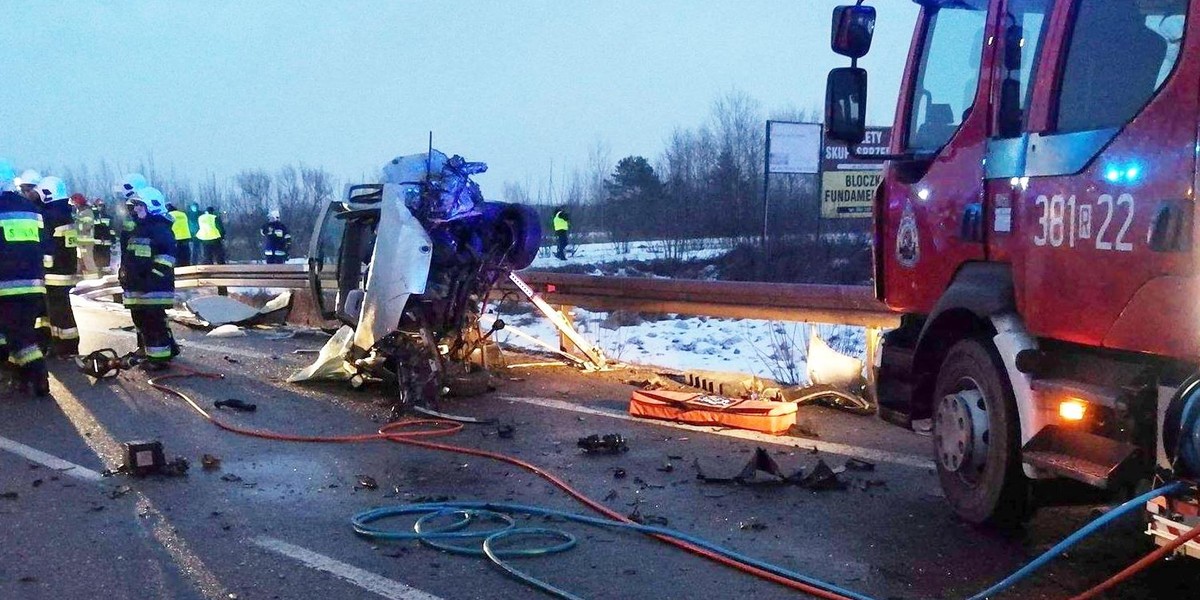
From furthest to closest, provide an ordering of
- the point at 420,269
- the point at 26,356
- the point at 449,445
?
the point at 26,356 < the point at 420,269 < the point at 449,445

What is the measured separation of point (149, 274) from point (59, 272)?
1.56 m

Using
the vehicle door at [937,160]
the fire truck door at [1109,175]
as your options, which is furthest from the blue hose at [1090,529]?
the vehicle door at [937,160]

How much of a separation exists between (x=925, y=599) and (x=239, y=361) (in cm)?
774

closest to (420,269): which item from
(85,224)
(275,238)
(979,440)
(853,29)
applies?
(853,29)

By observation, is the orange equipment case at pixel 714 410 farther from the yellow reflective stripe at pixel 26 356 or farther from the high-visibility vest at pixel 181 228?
the high-visibility vest at pixel 181 228

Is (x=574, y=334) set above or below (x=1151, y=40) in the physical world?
below

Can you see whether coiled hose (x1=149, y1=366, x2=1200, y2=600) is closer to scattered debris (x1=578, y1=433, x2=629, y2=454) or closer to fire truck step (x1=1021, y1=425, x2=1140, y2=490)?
fire truck step (x1=1021, y1=425, x2=1140, y2=490)

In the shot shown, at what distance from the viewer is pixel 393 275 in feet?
24.6

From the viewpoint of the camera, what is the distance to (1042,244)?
4078mm

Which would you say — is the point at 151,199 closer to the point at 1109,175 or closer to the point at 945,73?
the point at 945,73

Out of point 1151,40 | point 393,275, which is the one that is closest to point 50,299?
point 393,275

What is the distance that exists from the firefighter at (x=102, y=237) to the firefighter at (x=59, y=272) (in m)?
9.90

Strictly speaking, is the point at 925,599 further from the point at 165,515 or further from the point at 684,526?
the point at 165,515

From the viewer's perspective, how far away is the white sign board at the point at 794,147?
75.8 ft
